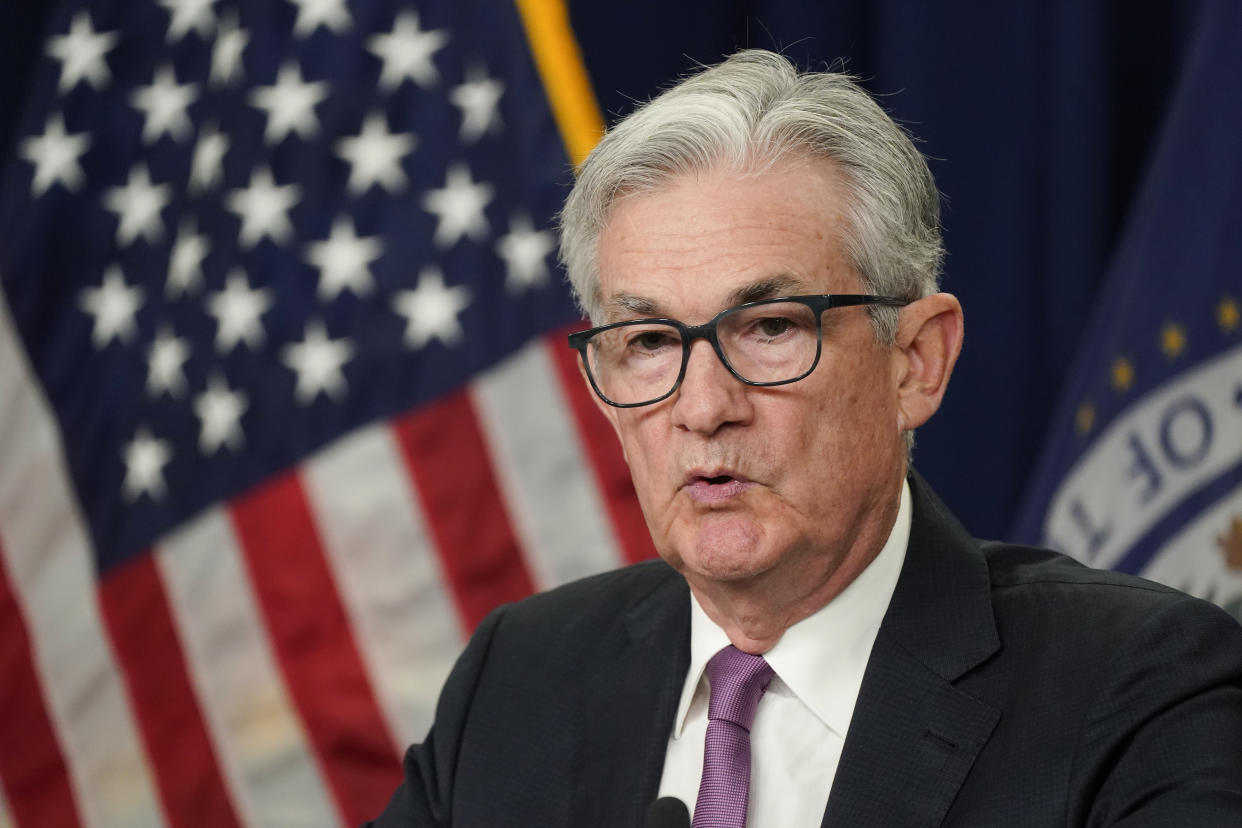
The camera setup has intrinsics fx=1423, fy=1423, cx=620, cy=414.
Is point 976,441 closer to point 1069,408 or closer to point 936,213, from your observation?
point 1069,408

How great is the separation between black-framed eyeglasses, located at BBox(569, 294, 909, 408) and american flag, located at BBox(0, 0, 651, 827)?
1.59 m

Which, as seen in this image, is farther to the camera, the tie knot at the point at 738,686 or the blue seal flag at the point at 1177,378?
the blue seal flag at the point at 1177,378

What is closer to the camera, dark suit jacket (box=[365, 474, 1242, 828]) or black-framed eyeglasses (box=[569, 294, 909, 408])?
dark suit jacket (box=[365, 474, 1242, 828])

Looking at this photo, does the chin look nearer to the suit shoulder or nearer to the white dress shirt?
the white dress shirt

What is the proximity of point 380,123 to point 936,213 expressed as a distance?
1835 mm

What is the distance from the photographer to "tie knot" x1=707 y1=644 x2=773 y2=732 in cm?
158

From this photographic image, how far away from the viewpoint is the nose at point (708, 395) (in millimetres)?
1475

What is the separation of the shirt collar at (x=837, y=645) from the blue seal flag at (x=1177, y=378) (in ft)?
4.17

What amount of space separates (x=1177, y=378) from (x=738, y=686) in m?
1.57

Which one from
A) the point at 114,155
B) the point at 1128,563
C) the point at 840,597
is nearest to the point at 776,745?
the point at 840,597

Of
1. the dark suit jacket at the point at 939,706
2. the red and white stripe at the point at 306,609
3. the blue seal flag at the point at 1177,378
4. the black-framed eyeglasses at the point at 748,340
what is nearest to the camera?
the dark suit jacket at the point at 939,706

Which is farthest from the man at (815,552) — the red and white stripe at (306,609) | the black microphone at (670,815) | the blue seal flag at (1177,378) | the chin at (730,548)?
the red and white stripe at (306,609)

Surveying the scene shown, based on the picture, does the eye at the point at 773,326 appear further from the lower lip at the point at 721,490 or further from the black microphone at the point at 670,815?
the black microphone at the point at 670,815

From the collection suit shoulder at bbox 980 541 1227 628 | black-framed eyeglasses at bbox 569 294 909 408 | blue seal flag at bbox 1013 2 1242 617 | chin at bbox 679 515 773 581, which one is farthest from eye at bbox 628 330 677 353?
blue seal flag at bbox 1013 2 1242 617
